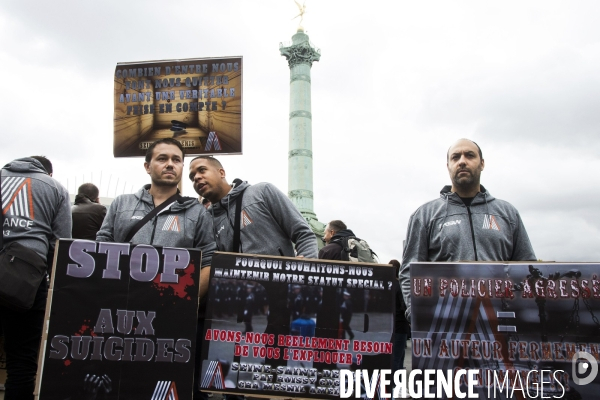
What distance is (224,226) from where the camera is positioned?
416cm

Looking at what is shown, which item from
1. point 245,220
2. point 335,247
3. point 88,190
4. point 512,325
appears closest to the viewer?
point 512,325

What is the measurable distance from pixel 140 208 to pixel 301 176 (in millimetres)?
36585

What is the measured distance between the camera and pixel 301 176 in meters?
40.3

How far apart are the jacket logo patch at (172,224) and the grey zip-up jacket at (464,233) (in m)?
1.63

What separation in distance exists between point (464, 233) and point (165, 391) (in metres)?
2.23

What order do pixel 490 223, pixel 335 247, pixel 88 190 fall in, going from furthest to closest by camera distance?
pixel 335 247 → pixel 88 190 → pixel 490 223

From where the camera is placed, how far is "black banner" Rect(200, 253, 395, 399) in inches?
131

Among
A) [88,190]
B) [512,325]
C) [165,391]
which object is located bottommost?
[165,391]

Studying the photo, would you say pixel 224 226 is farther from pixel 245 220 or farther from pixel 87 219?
pixel 87 219

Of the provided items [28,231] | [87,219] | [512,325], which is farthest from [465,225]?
[87,219]

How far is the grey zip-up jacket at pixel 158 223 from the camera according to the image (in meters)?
3.60

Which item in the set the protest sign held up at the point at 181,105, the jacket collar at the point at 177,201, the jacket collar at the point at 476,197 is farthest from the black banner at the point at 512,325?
the protest sign held up at the point at 181,105

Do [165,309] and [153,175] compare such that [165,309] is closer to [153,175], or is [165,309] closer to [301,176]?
[153,175]

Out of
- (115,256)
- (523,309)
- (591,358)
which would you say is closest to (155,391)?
(115,256)
